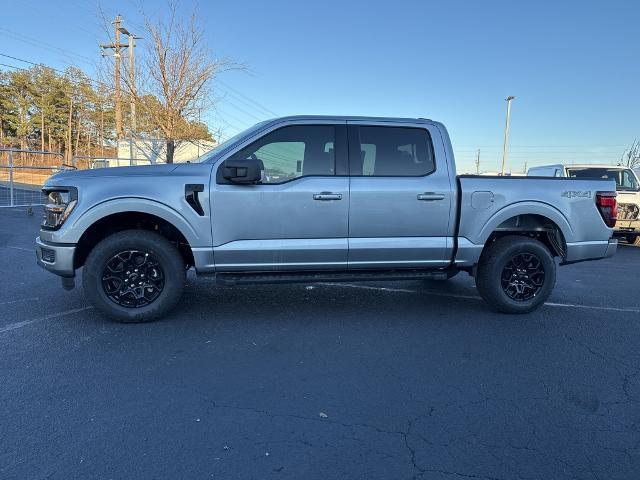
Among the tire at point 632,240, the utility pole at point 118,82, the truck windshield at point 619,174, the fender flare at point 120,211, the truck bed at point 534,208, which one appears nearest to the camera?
the fender flare at point 120,211

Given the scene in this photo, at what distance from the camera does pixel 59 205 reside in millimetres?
4000

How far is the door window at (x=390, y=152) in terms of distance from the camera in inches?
175

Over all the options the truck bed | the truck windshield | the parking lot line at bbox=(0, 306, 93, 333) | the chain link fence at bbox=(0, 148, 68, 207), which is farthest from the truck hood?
the truck windshield

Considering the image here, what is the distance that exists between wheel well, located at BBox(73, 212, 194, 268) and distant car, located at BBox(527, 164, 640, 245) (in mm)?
8394

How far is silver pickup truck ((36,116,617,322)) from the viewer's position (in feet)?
13.2

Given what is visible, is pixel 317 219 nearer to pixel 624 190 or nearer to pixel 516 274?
pixel 516 274

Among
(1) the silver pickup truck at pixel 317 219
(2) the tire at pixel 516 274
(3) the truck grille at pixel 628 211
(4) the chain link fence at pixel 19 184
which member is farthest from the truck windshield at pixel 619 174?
(4) the chain link fence at pixel 19 184

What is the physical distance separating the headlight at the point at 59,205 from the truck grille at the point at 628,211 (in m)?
11.5

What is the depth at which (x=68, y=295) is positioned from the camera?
5078 mm

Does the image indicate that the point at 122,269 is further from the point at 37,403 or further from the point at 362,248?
the point at 362,248

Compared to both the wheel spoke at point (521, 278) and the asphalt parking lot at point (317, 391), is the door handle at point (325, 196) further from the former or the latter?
the wheel spoke at point (521, 278)

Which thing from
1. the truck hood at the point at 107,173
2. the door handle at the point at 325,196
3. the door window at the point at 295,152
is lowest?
the door handle at the point at 325,196

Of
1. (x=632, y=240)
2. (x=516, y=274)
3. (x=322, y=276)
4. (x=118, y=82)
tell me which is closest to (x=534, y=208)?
(x=516, y=274)

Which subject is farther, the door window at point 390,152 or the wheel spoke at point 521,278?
the wheel spoke at point 521,278
